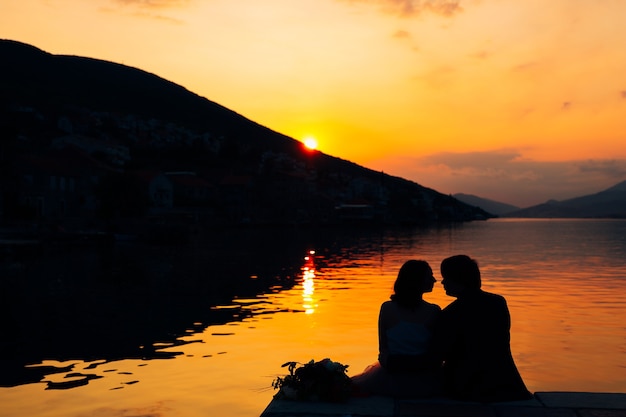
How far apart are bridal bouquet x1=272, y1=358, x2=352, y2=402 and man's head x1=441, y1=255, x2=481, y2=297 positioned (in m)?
1.98

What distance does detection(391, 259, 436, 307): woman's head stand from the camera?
9.68 meters

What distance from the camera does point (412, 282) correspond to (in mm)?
9820

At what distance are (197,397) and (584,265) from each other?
57601mm

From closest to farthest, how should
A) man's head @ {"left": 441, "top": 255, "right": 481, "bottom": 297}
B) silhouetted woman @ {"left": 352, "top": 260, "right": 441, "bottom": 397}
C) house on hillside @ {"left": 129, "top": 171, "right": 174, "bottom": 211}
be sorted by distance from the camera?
1. man's head @ {"left": 441, "top": 255, "right": 481, "bottom": 297}
2. silhouetted woman @ {"left": 352, "top": 260, "right": 441, "bottom": 397}
3. house on hillside @ {"left": 129, "top": 171, "right": 174, "bottom": 211}

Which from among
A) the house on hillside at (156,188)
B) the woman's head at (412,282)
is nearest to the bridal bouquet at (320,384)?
the woman's head at (412,282)

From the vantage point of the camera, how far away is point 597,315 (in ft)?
100

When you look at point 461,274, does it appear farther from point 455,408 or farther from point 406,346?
point 455,408

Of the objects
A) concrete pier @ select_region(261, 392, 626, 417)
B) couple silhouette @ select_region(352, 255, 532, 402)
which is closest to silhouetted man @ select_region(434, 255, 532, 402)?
couple silhouette @ select_region(352, 255, 532, 402)

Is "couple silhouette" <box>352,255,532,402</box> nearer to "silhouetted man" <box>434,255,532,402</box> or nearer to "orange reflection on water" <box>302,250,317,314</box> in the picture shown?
"silhouetted man" <box>434,255,532,402</box>

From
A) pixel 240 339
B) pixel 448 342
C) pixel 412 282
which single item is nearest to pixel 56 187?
pixel 240 339

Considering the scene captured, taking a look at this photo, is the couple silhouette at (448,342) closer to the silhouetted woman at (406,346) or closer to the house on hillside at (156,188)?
the silhouetted woman at (406,346)

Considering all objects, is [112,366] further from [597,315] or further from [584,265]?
[584,265]

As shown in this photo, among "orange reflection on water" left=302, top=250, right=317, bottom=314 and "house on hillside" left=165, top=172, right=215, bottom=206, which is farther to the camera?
"house on hillside" left=165, top=172, right=215, bottom=206

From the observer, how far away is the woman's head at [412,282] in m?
9.68
